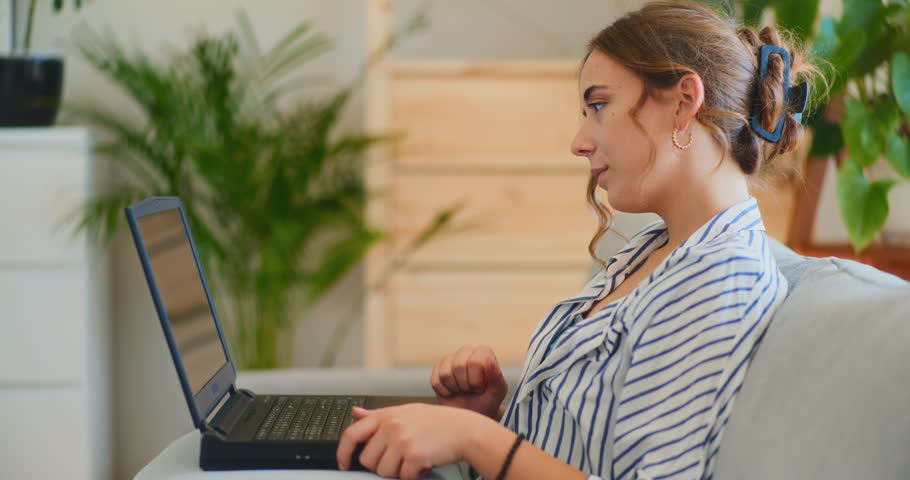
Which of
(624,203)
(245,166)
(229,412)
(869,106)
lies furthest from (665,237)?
(245,166)

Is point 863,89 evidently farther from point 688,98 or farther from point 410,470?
point 410,470

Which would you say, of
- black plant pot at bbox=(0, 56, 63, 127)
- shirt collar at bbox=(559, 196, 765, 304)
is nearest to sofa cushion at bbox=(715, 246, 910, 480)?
shirt collar at bbox=(559, 196, 765, 304)

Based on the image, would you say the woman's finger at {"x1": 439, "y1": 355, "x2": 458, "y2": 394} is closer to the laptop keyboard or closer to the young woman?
the young woman

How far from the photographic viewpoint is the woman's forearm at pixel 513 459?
92cm

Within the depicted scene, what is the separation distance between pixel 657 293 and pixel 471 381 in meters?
0.38

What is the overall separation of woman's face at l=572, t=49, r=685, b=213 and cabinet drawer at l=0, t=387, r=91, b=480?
1.92 metres

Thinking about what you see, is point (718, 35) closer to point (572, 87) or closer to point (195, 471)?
point (195, 471)

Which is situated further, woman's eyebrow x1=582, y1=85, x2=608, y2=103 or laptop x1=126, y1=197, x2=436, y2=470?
woman's eyebrow x1=582, y1=85, x2=608, y2=103

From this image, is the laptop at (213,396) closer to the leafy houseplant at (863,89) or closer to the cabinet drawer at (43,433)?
the leafy houseplant at (863,89)

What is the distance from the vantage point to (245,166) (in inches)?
101

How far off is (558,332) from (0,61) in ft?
6.37

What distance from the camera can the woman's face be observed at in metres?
1.04

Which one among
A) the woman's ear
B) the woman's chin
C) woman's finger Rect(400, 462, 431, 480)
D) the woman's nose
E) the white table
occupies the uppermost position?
the woman's ear

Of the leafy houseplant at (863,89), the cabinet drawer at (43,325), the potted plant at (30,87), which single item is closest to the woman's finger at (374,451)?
the leafy houseplant at (863,89)
